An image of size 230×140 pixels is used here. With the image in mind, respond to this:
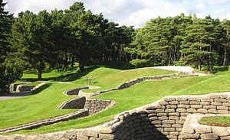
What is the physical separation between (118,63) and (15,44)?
1092 inches

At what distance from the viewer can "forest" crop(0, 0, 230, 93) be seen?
75562 millimetres

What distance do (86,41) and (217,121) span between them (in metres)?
73.4

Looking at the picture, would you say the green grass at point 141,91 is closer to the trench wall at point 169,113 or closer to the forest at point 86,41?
the trench wall at point 169,113

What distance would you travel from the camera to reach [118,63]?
9788 cm

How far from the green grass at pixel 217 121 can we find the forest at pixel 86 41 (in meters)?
53.4

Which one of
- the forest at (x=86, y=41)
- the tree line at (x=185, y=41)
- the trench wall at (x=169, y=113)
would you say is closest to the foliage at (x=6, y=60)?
the forest at (x=86, y=41)

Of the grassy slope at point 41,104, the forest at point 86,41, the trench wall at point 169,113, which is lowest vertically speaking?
the grassy slope at point 41,104

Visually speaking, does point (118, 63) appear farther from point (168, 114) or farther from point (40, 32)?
point (168, 114)

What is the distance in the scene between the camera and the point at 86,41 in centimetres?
8450

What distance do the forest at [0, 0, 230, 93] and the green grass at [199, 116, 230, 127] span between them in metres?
53.4

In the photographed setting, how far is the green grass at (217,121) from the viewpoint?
38.0 ft

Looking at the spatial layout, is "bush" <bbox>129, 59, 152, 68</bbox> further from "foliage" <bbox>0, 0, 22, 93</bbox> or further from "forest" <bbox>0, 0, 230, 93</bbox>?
"foliage" <bbox>0, 0, 22, 93</bbox>

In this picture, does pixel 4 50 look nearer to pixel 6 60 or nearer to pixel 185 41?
pixel 6 60

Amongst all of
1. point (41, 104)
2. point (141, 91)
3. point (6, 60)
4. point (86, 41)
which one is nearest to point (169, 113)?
point (141, 91)
